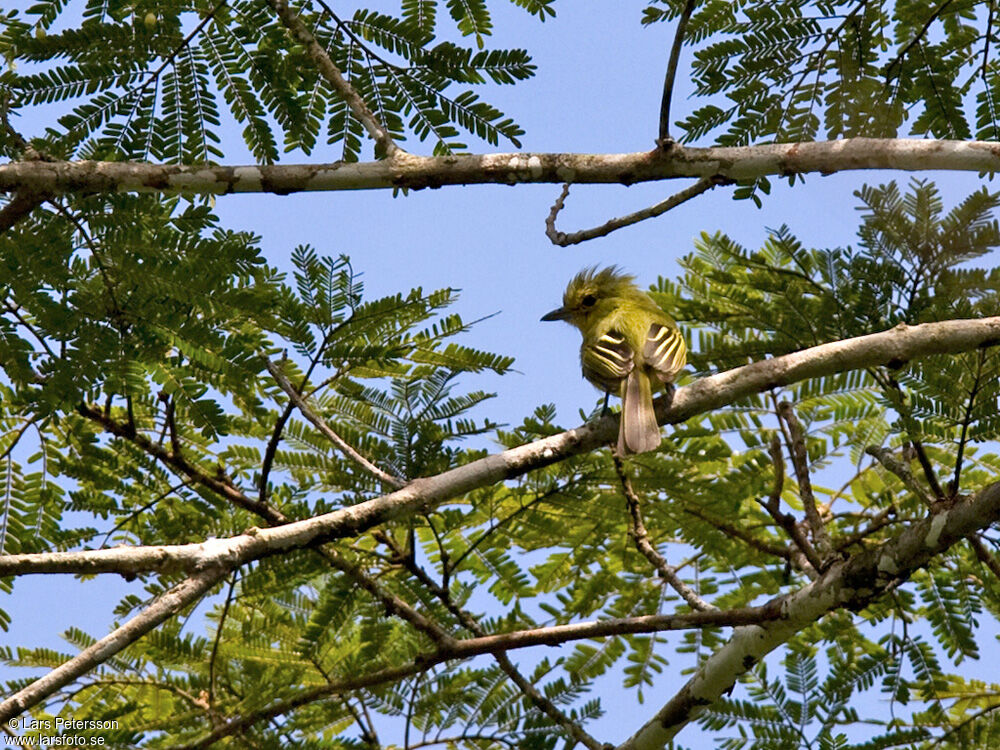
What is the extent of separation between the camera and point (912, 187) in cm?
463

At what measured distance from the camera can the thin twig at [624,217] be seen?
12.6 ft

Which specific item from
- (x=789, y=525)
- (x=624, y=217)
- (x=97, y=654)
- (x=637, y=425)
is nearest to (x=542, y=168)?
(x=624, y=217)

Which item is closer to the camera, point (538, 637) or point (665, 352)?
point (538, 637)

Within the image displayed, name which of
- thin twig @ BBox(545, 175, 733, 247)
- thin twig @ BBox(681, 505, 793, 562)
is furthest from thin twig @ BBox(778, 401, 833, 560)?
thin twig @ BBox(545, 175, 733, 247)

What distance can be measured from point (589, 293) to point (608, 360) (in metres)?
1.33

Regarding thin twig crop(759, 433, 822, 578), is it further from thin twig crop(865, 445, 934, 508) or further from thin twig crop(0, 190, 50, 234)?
thin twig crop(0, 190, 50, 234)

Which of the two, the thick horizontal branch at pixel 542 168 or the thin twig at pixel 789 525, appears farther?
the thin twig at pixel 789 525

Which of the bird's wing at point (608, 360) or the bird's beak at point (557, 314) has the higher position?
the bird's beak at point (557, 314)

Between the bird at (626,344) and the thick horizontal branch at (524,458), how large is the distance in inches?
4.7

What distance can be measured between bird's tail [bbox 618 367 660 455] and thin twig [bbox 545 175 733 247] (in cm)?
84

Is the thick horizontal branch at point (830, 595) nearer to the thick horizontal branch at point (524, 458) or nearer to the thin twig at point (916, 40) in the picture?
the thick horizontal branch at point (524, 458)

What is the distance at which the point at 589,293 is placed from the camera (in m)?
6.69

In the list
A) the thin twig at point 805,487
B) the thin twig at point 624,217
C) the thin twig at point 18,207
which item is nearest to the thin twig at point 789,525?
the thin twig at point 805,487

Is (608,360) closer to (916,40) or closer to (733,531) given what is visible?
(733,531)
